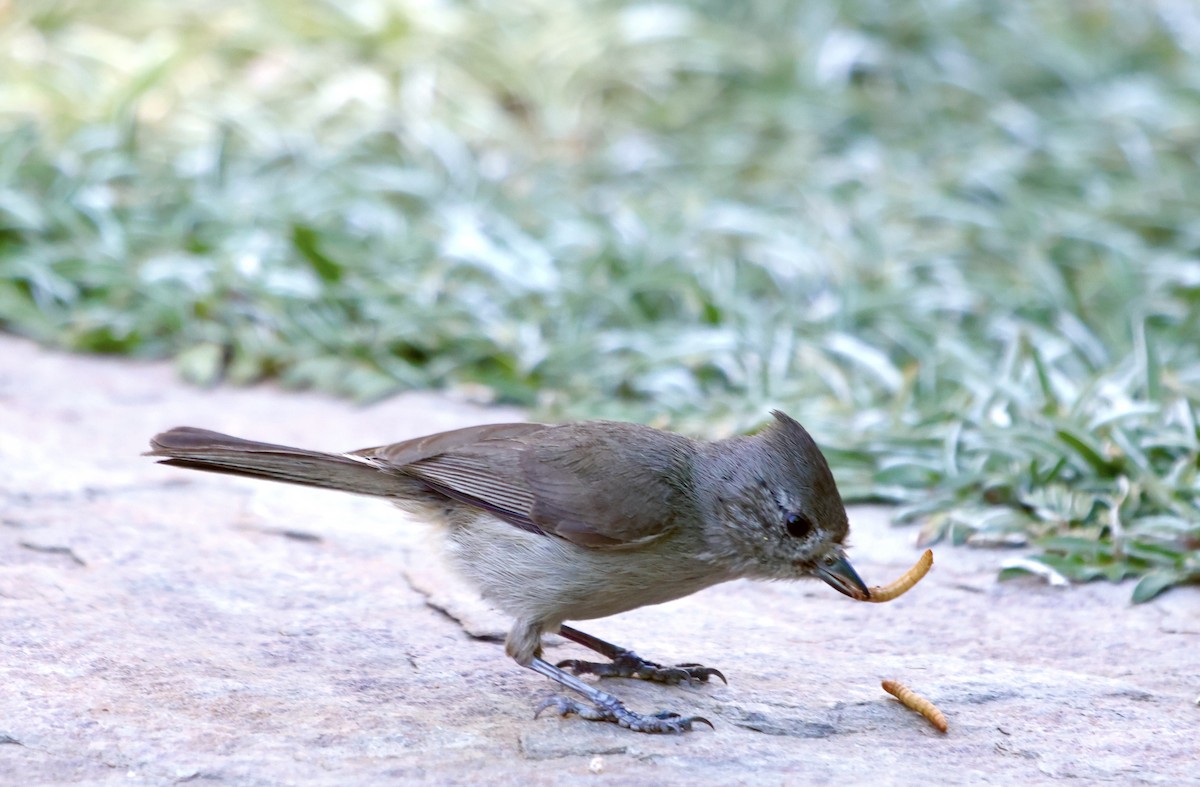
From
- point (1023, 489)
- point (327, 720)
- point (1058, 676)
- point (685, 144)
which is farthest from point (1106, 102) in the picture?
point (327, 720)

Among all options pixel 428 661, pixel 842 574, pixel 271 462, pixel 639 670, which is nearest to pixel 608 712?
pixel 639 670

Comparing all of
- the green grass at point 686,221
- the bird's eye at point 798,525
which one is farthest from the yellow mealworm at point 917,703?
the green grass at point 686,221

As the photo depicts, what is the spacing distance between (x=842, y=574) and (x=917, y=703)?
356mm

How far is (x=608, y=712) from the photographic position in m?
3.14

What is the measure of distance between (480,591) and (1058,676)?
5.05 feet

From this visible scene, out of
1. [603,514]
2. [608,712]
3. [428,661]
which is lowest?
[428,661]

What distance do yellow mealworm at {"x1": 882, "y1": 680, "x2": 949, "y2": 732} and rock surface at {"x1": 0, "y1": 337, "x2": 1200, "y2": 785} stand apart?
32 mm

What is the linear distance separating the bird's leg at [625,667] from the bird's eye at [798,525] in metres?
0.41

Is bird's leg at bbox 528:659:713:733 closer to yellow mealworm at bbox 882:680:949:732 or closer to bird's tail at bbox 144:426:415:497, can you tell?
yellow mealworm at bbox 882:680:949:732

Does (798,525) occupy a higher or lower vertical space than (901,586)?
higher

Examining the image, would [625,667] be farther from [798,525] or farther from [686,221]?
[686,221]

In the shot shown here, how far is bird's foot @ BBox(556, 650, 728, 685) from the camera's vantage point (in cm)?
338

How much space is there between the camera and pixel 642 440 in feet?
11.4

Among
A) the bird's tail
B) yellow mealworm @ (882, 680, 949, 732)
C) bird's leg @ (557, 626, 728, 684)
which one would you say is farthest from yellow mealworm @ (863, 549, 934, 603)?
the bird's tail
